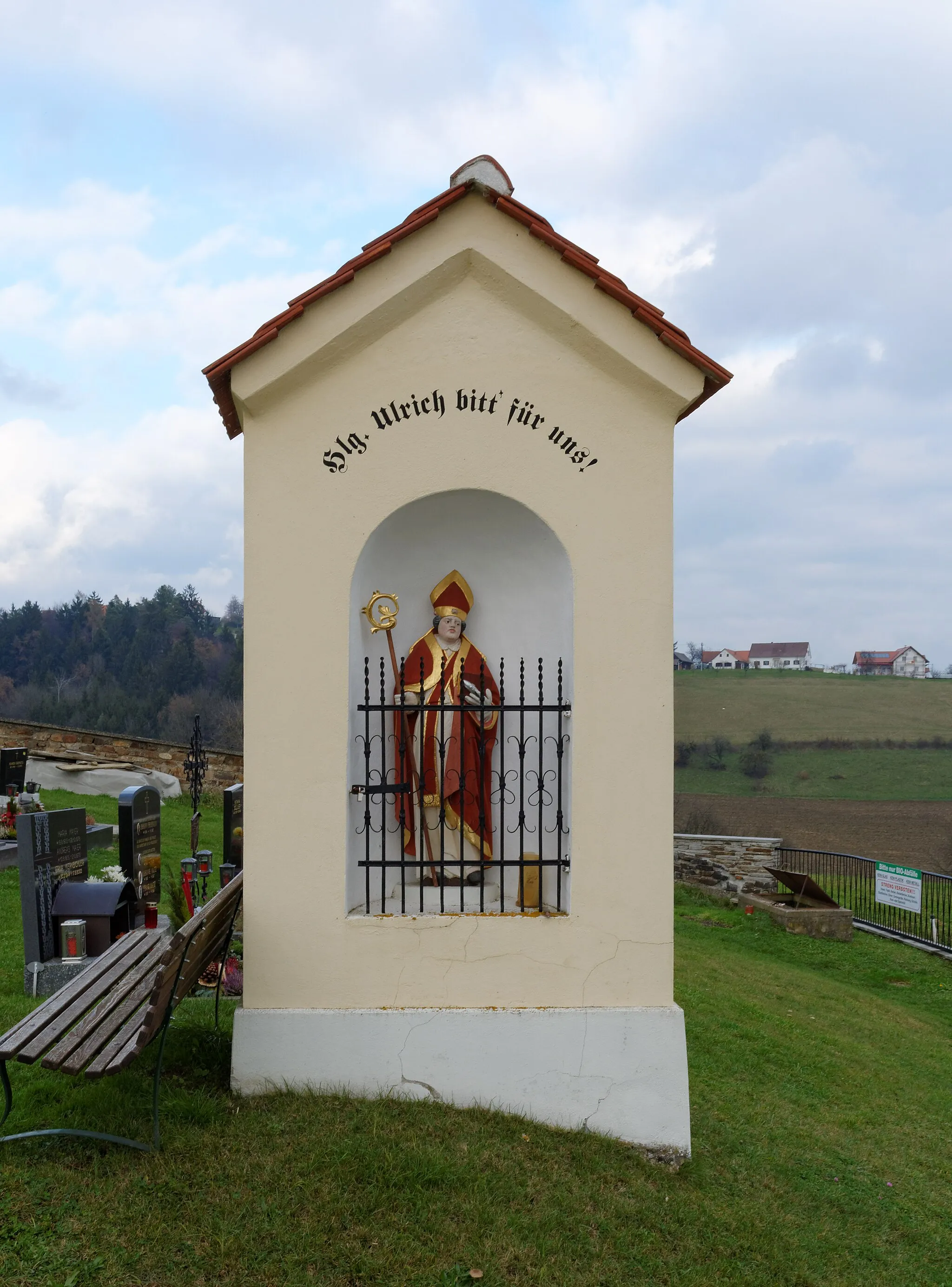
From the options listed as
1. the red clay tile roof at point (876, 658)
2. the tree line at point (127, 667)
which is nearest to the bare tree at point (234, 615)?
the tree line at point (127, 667)

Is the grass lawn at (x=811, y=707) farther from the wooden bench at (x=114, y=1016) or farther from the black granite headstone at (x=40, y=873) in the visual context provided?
the wooden bench at (x=114, y=1016)

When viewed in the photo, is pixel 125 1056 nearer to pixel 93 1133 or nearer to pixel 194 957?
pixel 93 1133

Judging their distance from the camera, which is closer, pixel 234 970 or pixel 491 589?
pixel 491 589

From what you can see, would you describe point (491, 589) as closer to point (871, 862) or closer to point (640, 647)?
point (640, 647)

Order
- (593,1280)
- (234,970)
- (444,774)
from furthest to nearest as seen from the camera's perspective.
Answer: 1. (234,970)
2. (444,774)
3. (593,1280)

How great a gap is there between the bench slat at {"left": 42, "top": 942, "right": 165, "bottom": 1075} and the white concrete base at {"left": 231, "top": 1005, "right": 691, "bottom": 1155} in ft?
1.68

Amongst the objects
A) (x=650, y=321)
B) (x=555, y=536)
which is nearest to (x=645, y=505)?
(x=555, y=536)

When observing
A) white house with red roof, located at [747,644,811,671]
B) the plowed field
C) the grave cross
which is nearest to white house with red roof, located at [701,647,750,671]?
white house with red roof, located at [747,644,811,671]

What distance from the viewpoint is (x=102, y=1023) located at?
12.7 ft

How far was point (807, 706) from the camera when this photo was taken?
52062 millimetres

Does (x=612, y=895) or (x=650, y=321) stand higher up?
(x=650, y=321)

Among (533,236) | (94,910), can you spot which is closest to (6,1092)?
(94,910)

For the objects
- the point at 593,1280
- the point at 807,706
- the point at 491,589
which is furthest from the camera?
the point at 807,706

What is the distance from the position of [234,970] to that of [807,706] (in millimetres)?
49433
